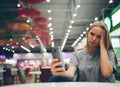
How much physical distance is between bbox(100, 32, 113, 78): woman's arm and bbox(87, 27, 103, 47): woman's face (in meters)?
0.03

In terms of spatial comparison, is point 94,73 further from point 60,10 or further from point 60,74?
point 60,10

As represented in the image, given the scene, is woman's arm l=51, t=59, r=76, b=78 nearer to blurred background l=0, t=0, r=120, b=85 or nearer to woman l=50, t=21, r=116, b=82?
woman l=50, t=21, r=116, b=82

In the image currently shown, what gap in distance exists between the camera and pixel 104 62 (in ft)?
5.87

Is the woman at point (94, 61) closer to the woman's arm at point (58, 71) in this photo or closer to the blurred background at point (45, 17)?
the woman's arm at point (58, 71)

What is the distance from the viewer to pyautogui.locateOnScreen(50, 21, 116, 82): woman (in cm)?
180

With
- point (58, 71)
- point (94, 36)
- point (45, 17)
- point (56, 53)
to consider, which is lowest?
point (58, 71)

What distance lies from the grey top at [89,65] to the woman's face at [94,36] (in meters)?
0.10

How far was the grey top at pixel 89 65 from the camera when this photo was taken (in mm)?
1816

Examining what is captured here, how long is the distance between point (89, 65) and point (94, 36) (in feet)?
0.72

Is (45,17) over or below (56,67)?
over

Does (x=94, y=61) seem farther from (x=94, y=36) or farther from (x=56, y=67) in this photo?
(x=56, y=67)

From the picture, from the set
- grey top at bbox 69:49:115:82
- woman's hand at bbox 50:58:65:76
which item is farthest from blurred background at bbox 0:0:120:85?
woman's hand at bbox 50:58:65:76

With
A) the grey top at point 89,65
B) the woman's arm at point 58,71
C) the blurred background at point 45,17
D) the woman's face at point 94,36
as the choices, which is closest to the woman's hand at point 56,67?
the woman's arm at point 58,71

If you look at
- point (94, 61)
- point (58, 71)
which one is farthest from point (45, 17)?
point (58, 71)
